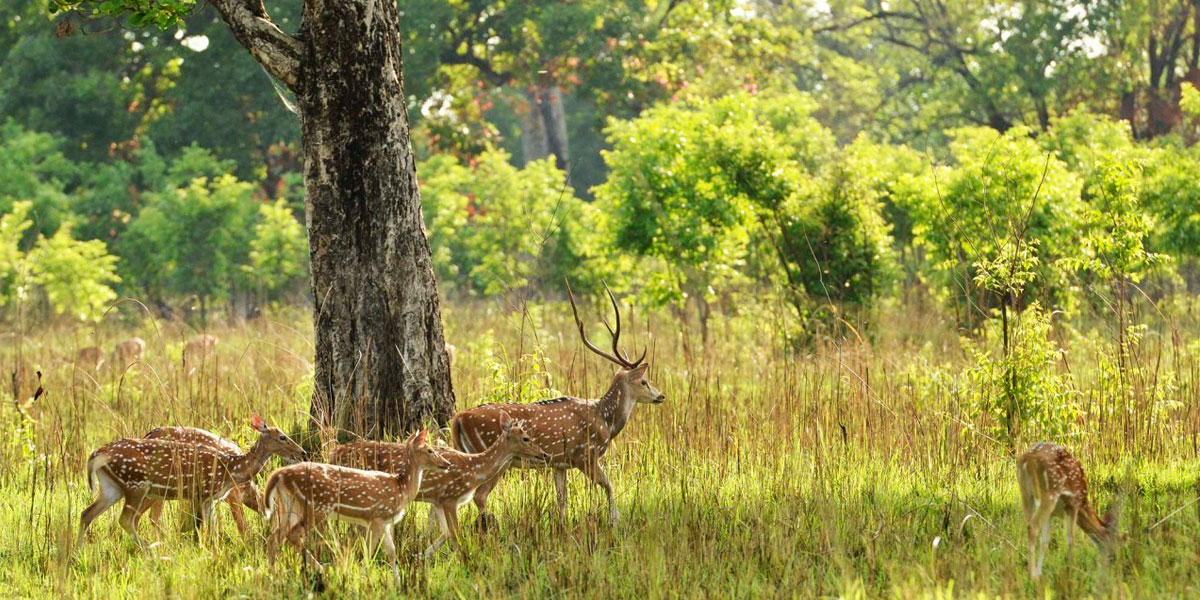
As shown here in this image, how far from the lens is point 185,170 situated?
24531 mm

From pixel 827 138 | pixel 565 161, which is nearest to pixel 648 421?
pixel 827 138

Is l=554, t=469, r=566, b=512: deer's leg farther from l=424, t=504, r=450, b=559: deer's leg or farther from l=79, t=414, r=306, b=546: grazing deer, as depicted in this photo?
l=79, t=414, r=306, b=546: grazing deer

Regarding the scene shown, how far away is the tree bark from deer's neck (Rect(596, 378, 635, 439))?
67.8 inches

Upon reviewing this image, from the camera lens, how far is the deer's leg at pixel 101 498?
6.07 m

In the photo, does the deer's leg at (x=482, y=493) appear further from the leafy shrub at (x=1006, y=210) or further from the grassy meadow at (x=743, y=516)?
the leafy shrub at (x=1006, y=210)

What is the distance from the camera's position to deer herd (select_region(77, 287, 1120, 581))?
534 cm

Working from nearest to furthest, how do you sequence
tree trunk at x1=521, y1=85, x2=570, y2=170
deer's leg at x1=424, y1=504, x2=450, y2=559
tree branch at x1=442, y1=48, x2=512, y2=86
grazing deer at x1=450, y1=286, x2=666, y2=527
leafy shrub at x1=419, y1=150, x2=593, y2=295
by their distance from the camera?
deer's leg at x1=424, y1=504, x2=450, y2=559 → grazing deer at x1=450, y1=286, x2=666, y2=527 → leafy shrub at x1=419, y1=150, x2=593, y2=295 → tree branch at x1=442, y1=48, x2=512, y2=86 → tree trunk at x1=521, y1=85, x2=570, y2=170

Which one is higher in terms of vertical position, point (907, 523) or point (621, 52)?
point (621, 52)

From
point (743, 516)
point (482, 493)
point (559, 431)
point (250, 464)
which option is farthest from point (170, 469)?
point (743, 516)

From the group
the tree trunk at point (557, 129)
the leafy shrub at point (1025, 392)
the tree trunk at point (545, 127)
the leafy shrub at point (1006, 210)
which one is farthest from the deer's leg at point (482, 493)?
the tree trunk at point (557, 129)

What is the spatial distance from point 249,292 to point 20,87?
6903 mm

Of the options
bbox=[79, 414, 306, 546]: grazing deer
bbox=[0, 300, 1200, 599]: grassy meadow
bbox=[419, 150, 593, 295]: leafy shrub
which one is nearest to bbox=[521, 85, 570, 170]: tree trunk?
bbox=[419, 150, 593, 295]: leafy shrub

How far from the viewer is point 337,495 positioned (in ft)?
17.7

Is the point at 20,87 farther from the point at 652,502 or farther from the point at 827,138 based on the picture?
the point at 652,502
